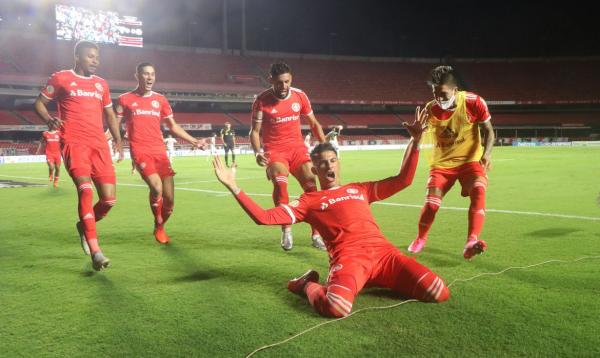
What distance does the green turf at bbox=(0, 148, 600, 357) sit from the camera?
2.99 meters

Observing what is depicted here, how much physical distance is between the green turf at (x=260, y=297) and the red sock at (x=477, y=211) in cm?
30

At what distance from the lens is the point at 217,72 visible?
53844mm

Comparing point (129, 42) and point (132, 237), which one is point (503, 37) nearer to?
point (129, 42)

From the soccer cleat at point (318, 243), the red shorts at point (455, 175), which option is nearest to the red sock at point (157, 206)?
the soccer cleat at point (318, 243)

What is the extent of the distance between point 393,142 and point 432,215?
151ft

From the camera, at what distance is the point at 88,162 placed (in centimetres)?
547

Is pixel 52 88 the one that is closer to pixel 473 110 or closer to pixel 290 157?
pixel 290 157

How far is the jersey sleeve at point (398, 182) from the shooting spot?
13.5 ft

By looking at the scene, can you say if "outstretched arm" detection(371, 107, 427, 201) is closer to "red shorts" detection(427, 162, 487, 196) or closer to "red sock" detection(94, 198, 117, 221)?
"red shorts" detection(427, 162, 487, 196)

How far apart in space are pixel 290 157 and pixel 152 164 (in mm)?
1838

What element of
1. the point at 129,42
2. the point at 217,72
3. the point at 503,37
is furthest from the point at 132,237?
the point at 503,37

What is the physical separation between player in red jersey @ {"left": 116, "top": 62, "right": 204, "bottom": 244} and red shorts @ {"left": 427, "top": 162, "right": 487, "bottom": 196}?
309 cm

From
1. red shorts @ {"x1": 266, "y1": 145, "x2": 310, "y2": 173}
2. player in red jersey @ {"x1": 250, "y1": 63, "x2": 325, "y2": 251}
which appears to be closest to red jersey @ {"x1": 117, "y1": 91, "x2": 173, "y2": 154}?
player in red jersey @ {"x1": 250, "y1": 63, "x2": 325, "y2": 251}

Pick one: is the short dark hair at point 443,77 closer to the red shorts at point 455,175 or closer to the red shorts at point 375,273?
the red shorts at point 455,175
